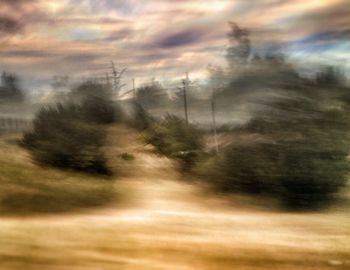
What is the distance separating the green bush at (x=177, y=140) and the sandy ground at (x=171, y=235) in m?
0.17

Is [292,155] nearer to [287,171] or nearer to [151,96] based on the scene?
[287,171]

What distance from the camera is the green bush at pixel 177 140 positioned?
24.2 feet

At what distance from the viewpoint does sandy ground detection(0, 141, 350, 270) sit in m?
6.63

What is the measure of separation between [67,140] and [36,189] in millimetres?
684

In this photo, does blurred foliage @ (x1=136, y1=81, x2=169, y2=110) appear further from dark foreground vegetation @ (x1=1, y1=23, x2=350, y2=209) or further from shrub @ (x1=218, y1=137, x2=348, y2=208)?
shrub @ (x1=218, y1=137, x2=348, y2=208)

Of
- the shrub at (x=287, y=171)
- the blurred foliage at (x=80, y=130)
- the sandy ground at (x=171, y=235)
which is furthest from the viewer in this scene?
the shrub at (x=287, y=171)

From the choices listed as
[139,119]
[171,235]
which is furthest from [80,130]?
[171,235]

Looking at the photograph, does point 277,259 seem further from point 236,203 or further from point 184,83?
point 184,83

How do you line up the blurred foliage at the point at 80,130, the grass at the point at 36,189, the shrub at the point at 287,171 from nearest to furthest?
the grass at the point at 36,189 < the blurred foliage at the point at 80,130 < the shrub at the point at 287,171

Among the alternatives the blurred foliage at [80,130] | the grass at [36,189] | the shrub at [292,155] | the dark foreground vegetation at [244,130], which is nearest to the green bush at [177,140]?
the dark foreground vegetation at [244,130]

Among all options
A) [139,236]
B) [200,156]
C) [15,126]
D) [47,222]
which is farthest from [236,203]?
[15,126]

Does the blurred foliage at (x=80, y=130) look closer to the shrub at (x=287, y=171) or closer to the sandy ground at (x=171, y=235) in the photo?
the sandy ground at (x=171, y=235)

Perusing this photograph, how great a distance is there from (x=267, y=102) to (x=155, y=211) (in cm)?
190

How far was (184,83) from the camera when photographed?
759 cm
